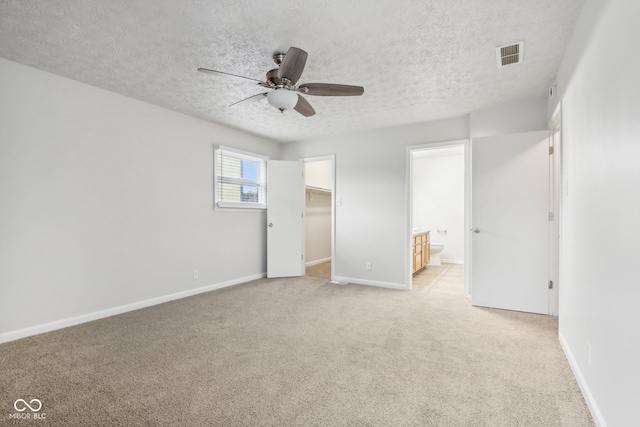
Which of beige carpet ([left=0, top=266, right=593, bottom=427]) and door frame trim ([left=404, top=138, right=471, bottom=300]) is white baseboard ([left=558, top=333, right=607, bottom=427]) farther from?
door frame trim ([left=404, top=138, right=471, bottom=300])

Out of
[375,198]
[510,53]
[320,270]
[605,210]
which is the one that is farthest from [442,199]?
[605,210]

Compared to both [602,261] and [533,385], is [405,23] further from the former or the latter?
[533,385]

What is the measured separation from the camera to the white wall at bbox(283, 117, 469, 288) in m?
4.54

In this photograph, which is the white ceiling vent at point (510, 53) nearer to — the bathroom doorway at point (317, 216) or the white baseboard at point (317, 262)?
the bathroom doorway at point (317, 216)

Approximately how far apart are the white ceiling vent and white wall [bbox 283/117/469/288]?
153 cm

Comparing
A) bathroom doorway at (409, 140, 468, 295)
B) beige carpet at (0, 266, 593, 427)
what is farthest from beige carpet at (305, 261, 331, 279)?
bathroom doorway at (409, 140, 468, 295)

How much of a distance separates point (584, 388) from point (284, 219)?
4.24 m

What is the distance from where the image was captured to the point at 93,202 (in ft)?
10.5

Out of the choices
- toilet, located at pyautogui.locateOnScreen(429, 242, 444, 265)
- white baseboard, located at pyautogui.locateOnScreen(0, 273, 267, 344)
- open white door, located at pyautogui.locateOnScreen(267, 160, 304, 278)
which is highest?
open white door, located at pyautogui.locateOnScreen(267, 160, 304, 278)

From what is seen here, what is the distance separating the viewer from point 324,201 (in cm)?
707

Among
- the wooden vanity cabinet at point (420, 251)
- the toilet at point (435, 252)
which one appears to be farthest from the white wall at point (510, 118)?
the toilet at point (435, 252)

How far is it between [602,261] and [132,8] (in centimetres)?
314

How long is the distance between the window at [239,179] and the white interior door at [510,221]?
3.28 m

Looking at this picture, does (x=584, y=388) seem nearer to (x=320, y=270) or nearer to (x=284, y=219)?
(x=284, y=219)
